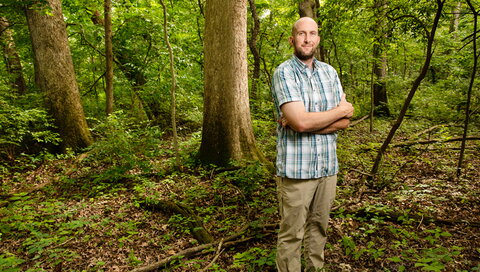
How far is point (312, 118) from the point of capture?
223 centimetres

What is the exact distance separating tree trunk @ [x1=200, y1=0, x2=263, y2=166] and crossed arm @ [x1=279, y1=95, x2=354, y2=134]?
11.2ft

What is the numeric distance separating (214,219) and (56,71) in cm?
612

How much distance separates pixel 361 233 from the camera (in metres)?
3.51

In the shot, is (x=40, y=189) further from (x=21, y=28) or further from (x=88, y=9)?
(x=21, y=28)

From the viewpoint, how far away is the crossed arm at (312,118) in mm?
2209

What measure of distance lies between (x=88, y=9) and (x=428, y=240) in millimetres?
10547

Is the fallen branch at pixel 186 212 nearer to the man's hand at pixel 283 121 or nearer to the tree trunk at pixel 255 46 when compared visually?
the man's hand at pixel 283 121

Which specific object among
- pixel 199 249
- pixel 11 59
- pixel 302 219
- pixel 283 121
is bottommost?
pixel 199 249

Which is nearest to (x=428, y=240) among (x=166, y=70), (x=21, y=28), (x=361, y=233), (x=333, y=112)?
(x=361, y=233)

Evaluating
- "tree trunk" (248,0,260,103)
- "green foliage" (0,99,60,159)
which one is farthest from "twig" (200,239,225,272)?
"tree trunk" (248,0,260,103)

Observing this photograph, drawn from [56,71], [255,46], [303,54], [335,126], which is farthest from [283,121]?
[255,46]

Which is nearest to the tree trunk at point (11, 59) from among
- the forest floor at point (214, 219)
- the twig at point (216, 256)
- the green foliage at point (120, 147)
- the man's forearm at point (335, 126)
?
the forest floor at point (214, 219)

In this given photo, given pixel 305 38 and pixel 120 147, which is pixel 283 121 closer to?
pixel 305 38

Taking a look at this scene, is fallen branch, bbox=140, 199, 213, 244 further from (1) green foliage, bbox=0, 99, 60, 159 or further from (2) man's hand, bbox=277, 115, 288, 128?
(1) green foliage, bbox=0, 99, 60, 159
